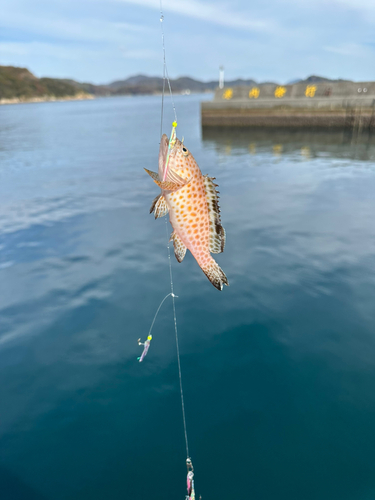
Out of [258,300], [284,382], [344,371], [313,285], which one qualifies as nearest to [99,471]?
[284,382]

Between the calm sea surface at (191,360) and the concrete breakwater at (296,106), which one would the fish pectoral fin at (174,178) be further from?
the concrete breakwater at (296,106)

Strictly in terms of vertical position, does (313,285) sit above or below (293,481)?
above

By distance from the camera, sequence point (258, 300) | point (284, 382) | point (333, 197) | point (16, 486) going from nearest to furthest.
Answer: point (16, 486)
point (284, 382)
point (258, 300)
point (333, 197)

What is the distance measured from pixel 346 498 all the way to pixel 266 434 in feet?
5.87

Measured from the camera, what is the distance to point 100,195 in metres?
24.5

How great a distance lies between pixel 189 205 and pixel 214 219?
0.44 metres

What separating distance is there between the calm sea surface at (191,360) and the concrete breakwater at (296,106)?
33330 millimetres

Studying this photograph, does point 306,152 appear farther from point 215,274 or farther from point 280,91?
point 215,274

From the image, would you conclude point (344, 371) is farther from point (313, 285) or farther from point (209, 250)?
point (209, 250)

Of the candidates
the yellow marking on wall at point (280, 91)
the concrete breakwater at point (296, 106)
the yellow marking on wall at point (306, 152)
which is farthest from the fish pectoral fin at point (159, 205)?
the yellow marking on wall at point (280, 91)

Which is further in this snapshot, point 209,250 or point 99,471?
point 99,471

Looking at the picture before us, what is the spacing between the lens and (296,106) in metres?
49.8

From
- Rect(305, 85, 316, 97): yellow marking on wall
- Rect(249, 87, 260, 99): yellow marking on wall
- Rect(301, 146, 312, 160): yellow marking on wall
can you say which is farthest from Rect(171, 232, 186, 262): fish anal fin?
Rect(249, 87, 260, 99): yellow marking on wall

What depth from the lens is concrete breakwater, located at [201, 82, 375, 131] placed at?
46.2m
